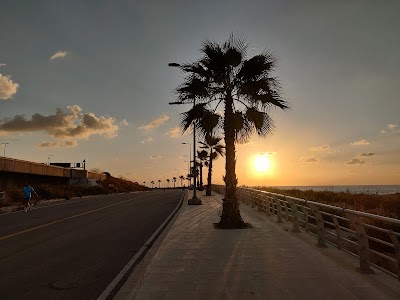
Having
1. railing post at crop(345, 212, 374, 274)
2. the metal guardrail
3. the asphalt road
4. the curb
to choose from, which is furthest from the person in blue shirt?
railing post at crop(345, 212, 374, 274)

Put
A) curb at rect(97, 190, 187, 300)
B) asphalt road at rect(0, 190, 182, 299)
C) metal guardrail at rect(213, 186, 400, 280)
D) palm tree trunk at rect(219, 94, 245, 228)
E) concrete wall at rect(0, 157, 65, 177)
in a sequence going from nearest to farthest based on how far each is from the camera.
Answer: curb at rect(97, 190, 187, 300)
asphalt road at rect(0, 190, 182, 299)
metal guardrail at rect(213, 186, 400, 280)
palm tree trunk at rect(219, 94, 245, 228)
concrete wall at rect(0, 157, 65, 177)

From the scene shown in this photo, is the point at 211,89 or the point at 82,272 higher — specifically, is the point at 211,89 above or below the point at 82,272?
above

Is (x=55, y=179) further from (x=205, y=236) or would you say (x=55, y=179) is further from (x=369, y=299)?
(x=369, y=299)

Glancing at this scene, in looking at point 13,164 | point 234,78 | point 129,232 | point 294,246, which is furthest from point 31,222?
point 13,164

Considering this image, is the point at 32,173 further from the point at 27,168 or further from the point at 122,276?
the point at 122,276

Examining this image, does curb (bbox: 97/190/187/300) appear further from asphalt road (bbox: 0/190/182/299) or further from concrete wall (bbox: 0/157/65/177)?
concrete wall (bbox: 0/157/65/177)

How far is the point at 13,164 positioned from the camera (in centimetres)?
3862

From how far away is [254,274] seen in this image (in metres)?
7.68

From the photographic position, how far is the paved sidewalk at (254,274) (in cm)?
637

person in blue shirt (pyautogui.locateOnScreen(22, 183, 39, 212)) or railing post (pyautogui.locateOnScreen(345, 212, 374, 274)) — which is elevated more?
→ person in blue shirt (pyautogui.locateOnScreen(22, 183, 39, 212))

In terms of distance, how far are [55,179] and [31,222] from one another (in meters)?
39.0

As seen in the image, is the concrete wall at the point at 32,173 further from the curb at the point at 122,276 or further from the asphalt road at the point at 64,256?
the curb at the point at 122,276

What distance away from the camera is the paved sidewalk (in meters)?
6.37

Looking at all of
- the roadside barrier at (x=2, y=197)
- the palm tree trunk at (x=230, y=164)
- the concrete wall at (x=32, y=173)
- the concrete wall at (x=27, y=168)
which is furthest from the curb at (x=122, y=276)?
the concrete wall at (x=32, y=173)
